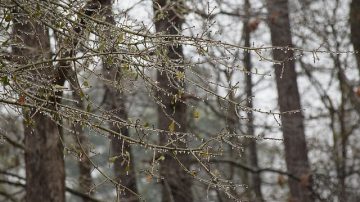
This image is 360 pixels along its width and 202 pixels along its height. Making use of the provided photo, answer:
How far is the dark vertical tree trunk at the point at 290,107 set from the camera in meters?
14.4

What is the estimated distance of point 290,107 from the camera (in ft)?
50.5

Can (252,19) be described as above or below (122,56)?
above

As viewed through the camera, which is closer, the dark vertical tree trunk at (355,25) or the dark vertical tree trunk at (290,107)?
the dark vertical tree trunk at (355,25)

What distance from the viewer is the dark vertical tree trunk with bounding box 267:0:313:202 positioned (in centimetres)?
1436

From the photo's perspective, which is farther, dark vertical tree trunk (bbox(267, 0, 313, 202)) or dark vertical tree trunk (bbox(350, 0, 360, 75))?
dark vertical tree trunk (bbox(267, 0, 313, 202))

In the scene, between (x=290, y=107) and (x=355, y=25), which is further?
(x=290, y=107)

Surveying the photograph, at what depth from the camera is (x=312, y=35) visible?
15.5m

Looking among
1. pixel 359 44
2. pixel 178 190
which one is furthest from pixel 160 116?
pixel 359 44

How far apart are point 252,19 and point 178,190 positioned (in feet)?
13.6

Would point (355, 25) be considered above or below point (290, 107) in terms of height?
above

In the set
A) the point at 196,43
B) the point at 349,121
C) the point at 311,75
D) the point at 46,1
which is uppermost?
the point at 311,75

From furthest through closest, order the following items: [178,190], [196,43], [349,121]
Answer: [349,121] → [178,190] → [196,43]

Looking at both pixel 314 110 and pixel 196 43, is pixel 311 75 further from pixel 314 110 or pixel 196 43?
pixel 196 43

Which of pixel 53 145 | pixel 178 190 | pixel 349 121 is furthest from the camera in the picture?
pixel 349 121
